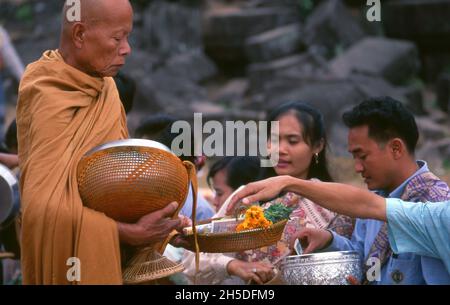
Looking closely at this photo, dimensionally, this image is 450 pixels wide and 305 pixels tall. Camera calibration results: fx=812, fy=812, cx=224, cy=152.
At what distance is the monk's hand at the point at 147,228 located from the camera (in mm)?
3225

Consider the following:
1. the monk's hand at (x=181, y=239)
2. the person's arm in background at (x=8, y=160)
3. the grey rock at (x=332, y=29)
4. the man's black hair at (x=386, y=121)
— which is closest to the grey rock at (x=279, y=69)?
the grey rock at (x=332, y=29)

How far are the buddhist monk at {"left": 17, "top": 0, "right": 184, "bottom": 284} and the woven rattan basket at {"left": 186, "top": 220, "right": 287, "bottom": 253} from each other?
0.81ft

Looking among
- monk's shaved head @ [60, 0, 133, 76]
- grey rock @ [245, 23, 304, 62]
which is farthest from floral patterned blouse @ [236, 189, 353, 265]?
grey rock @ [245, 23, 304, 62]

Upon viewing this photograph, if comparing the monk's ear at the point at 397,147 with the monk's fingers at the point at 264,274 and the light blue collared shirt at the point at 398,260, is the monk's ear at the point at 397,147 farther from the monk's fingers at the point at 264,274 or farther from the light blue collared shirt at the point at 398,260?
the monk's fingers at the point at 264,274

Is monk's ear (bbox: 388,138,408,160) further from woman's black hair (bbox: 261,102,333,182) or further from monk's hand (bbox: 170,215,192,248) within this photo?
monk's hand (bbox: 170,215,192,248)

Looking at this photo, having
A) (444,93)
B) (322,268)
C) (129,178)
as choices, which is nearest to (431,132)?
(444,93)

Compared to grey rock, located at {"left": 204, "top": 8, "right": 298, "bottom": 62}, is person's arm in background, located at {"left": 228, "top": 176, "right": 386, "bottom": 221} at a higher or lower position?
lower

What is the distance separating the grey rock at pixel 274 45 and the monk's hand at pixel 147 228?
45.2 feet

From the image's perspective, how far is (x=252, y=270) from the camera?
4.18 metres

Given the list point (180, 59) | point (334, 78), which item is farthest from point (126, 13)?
point (180, 59)

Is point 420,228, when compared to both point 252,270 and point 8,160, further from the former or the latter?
point 8,160

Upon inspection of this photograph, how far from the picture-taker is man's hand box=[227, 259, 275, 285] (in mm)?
4141

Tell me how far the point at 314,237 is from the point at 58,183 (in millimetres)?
1450

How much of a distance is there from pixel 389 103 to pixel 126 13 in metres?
1.59
